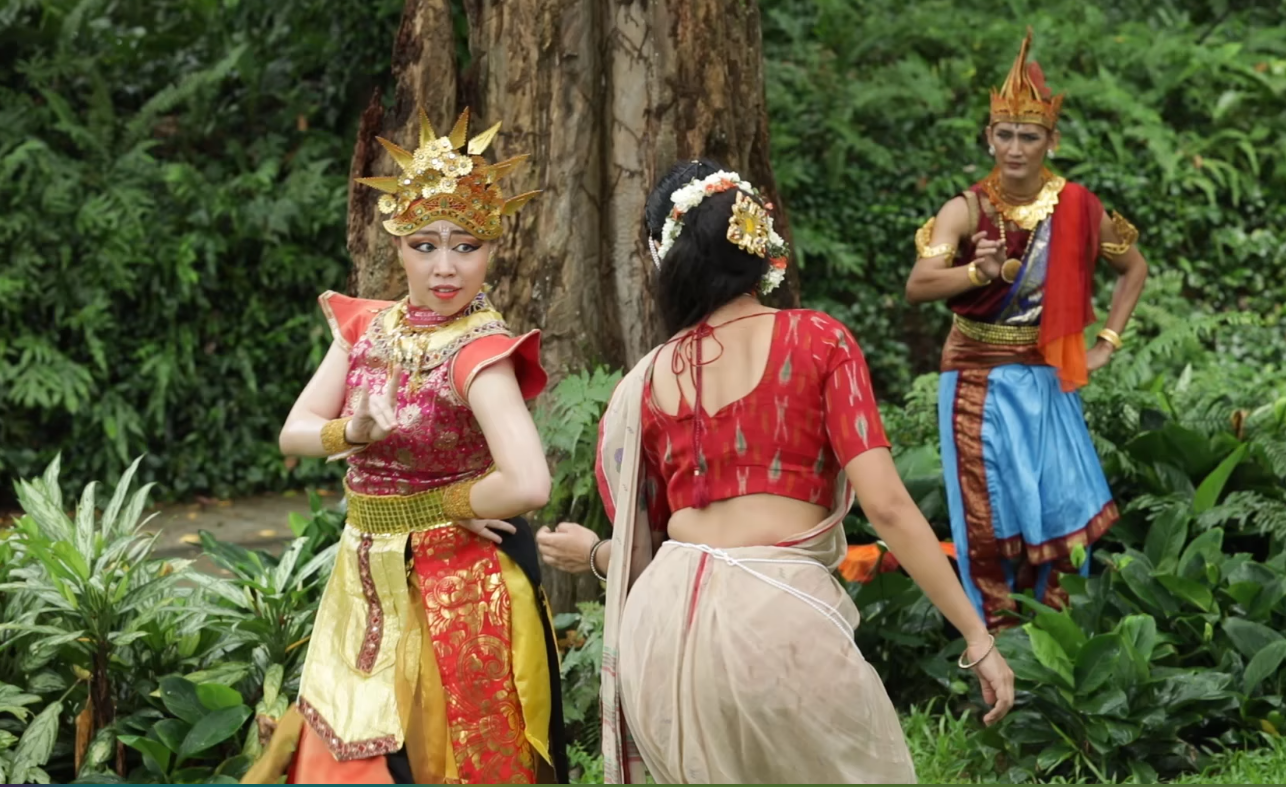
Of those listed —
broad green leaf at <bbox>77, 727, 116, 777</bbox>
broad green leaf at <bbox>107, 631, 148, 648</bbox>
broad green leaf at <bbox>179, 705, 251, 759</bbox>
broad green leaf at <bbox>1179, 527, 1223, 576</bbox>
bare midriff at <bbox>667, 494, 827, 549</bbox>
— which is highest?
bare midriff at <bbox>667, 494, 827, 549</bbox>

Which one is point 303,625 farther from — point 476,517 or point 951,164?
point 951,164

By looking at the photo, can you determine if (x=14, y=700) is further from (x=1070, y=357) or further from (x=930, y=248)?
(x=1070, y=357)

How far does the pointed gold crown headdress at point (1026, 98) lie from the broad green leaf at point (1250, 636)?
6.50 feet

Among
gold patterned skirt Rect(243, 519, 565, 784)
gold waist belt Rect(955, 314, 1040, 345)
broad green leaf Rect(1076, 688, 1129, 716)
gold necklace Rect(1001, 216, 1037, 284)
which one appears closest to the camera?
gold patterned skirt Rect(243, 519, 565, 784)

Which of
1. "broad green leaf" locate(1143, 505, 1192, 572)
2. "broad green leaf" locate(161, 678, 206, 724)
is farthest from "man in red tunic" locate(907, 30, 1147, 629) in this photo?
"broad green leaf" locate(161, 678, 206, 724)

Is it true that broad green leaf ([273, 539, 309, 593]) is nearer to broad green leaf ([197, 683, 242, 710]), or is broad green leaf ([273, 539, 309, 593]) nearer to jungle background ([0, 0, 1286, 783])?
jungle background ([0, 0, 1286, 783])

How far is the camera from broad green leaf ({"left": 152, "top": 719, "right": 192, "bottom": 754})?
4609 mm

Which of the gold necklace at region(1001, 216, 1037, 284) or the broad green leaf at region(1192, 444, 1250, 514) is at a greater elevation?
the gold necklace at region(1001, 216, 1037, 284)

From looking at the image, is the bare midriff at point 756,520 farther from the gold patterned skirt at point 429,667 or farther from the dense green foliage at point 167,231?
the dense green foliage at point 167,231

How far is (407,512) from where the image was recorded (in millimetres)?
3842

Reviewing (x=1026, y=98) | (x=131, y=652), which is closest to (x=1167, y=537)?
(x=1026, y=98)

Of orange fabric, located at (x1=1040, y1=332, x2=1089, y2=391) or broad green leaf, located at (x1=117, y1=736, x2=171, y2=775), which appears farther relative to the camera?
orange fabric, located at (x1=1040, y1=332, x2=1089, y2=391)

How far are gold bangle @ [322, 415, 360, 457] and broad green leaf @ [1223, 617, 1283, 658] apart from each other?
329 centimetres

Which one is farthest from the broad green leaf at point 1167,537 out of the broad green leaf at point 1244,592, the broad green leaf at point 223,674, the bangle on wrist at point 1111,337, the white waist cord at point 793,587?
the broad green leaf at point 223,674
